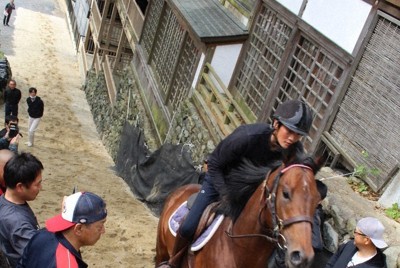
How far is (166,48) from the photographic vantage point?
1544 centimetres

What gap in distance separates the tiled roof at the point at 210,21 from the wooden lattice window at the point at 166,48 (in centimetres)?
72

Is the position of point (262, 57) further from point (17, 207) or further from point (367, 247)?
point (17, 207)

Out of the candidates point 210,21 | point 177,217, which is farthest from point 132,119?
point 177,217

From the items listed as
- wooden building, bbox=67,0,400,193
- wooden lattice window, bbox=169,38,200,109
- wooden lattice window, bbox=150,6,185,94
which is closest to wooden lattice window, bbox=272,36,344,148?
wooden building, bbox=67,0,400,193

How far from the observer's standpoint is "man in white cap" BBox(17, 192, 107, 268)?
3146 mm

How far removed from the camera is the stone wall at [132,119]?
438 inches

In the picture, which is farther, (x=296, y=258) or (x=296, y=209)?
(x=296, y=209)

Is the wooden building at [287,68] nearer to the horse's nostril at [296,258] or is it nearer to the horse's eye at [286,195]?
the horse's eye at [286,195]

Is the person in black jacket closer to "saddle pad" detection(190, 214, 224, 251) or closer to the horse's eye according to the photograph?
"saddle pad" detection(190, 214, 224, 251)

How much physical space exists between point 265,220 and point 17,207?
2.04m

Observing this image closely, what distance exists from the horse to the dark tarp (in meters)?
4.94

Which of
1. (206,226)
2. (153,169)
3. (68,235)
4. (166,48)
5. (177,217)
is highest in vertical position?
(68,235)

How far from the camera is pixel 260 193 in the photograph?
392cm

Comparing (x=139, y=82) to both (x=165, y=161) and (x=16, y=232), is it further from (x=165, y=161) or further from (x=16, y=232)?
(x=16, y=232)
